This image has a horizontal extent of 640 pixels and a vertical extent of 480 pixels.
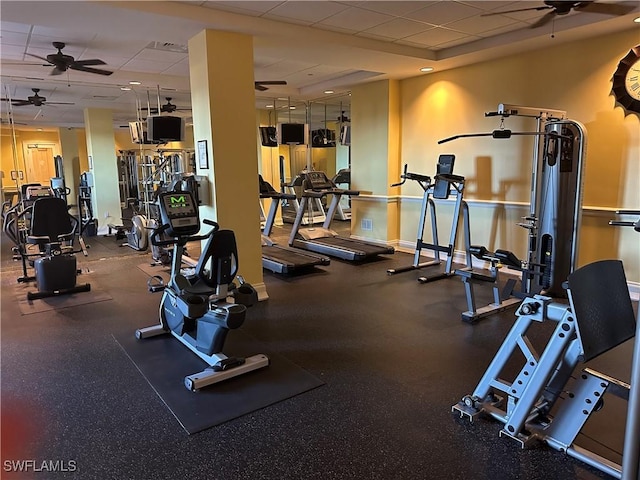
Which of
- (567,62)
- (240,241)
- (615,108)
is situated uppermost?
(567,62)

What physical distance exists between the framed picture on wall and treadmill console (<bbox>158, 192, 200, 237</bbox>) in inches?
36.1

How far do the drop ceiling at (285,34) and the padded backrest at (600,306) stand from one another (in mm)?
2693

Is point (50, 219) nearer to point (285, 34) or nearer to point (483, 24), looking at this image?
point (285, 34)

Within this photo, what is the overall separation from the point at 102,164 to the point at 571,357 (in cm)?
930

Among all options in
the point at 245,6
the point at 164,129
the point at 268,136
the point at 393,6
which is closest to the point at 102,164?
the point at 268,136

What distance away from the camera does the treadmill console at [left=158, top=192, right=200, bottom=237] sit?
320 centimetres

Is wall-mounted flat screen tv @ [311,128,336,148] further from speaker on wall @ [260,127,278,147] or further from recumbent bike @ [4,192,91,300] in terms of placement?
recumbent bike @ [4,192,91,300]

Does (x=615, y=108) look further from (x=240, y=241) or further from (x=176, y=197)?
(x=176, y=197)

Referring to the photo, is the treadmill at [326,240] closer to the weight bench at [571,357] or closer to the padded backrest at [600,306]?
the weight bench at [571,357]

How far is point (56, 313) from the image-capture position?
4.28 m

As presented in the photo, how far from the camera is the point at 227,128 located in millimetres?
4160

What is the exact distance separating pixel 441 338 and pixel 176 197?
2.35 meters

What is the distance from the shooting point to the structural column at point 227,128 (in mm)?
4027

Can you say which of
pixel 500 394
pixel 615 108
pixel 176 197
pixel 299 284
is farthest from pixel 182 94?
pixel 500 394
